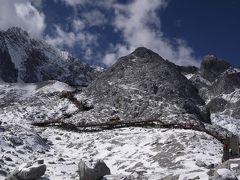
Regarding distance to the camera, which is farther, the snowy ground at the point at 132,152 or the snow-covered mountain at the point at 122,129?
the snow-covered mountain at the point at 122,129

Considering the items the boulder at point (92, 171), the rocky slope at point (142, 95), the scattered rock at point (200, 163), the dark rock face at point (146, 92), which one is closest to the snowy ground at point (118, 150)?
the scattered rock at point (200, 163)

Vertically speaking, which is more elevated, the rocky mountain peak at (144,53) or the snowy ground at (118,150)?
the rocky mountain peak at (144,53)

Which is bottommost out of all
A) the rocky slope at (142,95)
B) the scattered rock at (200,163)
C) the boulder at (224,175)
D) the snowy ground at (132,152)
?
the boulder at (224,175)

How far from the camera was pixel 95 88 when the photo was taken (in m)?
88.6

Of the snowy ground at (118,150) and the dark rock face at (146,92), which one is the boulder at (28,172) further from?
the dark rock face at (146,92)

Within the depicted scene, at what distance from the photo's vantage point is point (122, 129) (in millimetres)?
51000

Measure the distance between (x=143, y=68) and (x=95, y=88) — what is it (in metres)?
12.8

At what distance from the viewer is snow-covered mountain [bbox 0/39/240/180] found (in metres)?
33.7

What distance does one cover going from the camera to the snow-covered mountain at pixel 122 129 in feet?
111

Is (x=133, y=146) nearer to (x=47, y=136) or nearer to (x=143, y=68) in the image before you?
(x=47, y=136)

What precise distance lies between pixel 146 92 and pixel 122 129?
30.9m

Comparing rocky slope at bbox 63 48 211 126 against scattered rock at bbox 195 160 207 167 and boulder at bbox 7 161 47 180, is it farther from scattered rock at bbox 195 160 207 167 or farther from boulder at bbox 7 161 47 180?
boulder at bbox 7 161 47 180

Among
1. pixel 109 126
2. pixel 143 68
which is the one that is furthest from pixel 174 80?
pixel 109 126

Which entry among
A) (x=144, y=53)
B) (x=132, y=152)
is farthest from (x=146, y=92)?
(x=132, y=152)
